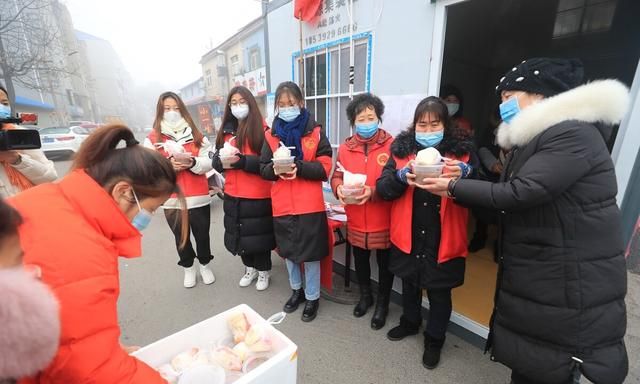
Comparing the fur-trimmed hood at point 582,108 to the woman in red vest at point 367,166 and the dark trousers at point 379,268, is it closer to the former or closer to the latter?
the woman in red vest at point 367,166

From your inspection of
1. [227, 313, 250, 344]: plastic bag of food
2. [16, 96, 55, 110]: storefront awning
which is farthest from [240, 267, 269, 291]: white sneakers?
[16, 96, 55, 110]: storefront awning

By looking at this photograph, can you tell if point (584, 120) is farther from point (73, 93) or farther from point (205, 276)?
point (73, 93)

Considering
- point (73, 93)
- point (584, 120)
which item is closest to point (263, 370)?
point (584, 120)

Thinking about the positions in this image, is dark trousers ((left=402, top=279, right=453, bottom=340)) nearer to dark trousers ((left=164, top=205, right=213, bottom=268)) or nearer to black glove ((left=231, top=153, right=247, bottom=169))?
black glove ((left=231, top=153, right=247, bottom=169))

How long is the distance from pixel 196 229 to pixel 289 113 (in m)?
1.69

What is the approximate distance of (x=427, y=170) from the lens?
5.15 feet

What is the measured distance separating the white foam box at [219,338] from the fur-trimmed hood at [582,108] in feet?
4.75

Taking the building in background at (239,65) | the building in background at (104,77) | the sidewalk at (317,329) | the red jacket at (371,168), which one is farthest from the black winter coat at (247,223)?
the building in background at (104,77)

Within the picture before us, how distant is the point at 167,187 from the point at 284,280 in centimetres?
247

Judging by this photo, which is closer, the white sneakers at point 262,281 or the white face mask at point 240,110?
the white face mask at point 240,110

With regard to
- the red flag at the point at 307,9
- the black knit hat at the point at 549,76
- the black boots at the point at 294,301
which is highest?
the red flag at the point at 307,9

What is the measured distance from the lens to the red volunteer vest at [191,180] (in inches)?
112

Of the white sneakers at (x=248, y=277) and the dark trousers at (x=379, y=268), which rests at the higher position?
the dark trousers at (x=379, y=268)

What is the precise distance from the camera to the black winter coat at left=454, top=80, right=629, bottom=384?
114 centimetres
